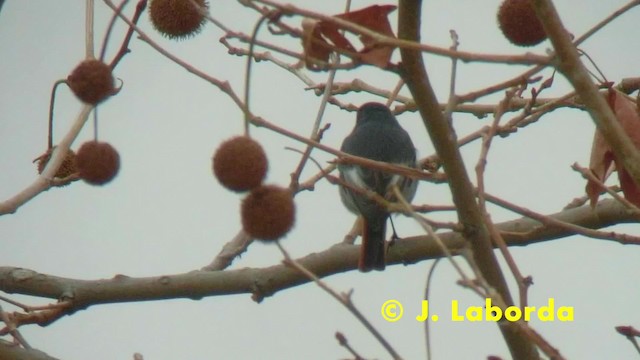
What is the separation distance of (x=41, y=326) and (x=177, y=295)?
592mm

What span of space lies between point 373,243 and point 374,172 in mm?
948

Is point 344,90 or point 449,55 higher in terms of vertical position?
point 344,90

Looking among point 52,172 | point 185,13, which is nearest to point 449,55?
point 185,13

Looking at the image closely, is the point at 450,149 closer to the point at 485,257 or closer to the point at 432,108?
the point at 432,108

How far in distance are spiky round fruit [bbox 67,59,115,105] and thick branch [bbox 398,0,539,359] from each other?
731 millimetres

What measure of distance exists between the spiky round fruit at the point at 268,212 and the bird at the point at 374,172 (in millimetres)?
2206

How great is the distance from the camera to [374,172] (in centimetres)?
648

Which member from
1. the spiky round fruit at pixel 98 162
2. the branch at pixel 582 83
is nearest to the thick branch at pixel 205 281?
the spiky round fruit at pixel 98 162

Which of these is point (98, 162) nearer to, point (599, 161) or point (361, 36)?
point (361, 36)

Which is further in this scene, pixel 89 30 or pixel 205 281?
pixel 205 281

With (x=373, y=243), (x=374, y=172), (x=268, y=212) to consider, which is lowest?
(x=268, y=212)

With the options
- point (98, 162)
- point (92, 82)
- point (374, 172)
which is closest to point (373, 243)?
point (374, 172)

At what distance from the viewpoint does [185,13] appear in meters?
3.46

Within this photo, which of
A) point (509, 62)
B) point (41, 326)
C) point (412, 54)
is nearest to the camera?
point (509, 62)
